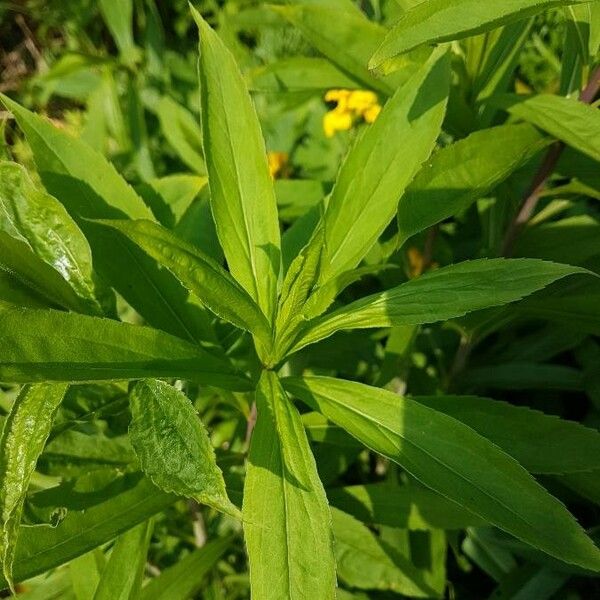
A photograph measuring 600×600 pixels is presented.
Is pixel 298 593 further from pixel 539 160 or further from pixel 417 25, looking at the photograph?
pixel 539 160

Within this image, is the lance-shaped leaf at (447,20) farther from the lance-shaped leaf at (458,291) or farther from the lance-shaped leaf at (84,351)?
the lance-shaped leaf at (84,351)

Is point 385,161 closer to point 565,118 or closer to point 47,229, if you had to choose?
point 565,118

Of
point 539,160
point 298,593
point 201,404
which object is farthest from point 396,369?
point 298,593

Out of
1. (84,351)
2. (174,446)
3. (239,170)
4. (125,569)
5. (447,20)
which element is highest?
(447,20)

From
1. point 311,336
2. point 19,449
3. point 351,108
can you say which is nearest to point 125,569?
point 19,449

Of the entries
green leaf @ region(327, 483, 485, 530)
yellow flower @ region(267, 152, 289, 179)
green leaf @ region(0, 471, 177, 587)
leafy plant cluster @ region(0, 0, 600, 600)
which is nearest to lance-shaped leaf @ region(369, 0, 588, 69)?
leafy plant cluster @ region(0, 0, 600, 600)

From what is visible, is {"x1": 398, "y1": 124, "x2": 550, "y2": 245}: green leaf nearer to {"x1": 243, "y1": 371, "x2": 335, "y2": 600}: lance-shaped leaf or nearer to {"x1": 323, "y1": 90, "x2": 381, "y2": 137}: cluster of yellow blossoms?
{"x1": 243, "y1": 371, "x2": 335, "y2": 600}: lance-shaped leaf
